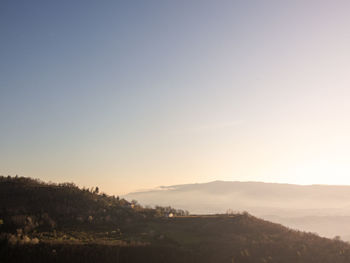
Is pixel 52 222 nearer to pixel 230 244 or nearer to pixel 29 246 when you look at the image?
pixel 29 246

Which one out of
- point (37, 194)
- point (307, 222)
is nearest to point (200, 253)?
point (37, 194)

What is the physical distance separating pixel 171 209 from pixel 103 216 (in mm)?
12879

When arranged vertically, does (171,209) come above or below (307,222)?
above

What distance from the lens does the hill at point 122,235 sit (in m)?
19.8

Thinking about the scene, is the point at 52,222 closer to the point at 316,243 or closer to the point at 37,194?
the point at 37,194

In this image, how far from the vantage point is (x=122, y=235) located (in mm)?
25797

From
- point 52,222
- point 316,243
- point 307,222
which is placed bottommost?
point 307,222

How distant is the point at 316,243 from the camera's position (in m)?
25.2

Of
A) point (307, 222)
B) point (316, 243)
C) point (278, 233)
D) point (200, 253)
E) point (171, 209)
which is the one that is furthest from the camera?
point (307, 222)

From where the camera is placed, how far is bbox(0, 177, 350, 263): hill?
1984cm

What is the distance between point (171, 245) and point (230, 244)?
412 centimetres

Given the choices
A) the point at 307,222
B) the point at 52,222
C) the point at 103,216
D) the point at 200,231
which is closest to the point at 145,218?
the point at 103,216

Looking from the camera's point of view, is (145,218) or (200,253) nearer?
(200,253)

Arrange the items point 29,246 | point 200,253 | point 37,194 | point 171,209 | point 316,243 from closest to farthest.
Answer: point 29,246
point 200,253
point 316,243
point 37,194
point 171,209
